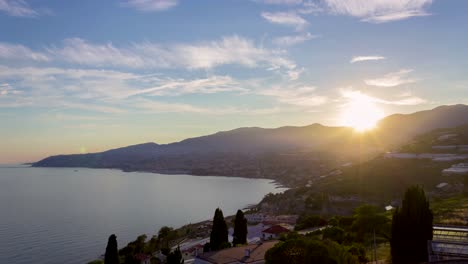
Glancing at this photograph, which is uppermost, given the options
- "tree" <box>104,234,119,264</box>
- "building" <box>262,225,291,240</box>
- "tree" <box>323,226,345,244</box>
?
"tree" <box>323,226,345,244</box>

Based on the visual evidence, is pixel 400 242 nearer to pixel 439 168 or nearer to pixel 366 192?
pixel 366 192

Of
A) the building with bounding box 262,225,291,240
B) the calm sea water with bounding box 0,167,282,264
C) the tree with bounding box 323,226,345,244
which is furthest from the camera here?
the calm sea water with bounding box 0,167,282,264

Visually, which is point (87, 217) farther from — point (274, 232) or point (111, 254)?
point (111, 254)

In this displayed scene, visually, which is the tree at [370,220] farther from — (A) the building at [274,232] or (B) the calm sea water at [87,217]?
(B) the calm sea water at [87,217]

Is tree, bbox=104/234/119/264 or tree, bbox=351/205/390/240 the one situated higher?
tree, bbox=351/205/390/240

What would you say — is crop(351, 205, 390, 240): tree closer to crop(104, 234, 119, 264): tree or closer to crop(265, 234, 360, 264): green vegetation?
crop(265, 234, 360, 264): green vegetation

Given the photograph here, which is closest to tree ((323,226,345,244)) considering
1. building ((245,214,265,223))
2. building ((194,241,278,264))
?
building ((194,241,278,264))

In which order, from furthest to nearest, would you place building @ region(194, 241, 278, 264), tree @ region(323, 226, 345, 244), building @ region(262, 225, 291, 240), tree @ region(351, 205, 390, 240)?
building @ region(262, 225, 291, 240), tree @ region(323, 226, 345, 244), building @ region(194, 241, 278, 264), tree @ region(351, 205, 390, 240)
